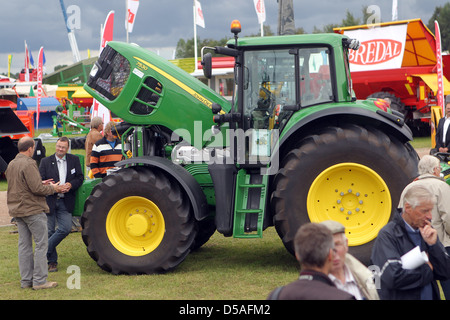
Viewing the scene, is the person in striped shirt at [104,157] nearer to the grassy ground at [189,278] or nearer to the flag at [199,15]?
the grassy ground at [189,278]

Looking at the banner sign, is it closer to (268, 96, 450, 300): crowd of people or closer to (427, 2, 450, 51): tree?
(268, 96, 450, 300): crowd of people

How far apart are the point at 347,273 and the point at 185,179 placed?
3914 mm

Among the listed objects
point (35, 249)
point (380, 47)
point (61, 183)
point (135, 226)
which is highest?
point (380, 47)

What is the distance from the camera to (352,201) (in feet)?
23.3

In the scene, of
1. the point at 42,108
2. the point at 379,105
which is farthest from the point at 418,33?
the point at 42,108

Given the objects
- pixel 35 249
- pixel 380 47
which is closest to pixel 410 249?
pixel 35 249

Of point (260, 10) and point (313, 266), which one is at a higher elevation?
point (260, 10)

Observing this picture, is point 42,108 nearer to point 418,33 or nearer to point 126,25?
point 126,25

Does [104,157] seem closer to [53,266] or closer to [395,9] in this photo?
[53,266]

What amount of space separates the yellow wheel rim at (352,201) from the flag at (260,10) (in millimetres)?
21307

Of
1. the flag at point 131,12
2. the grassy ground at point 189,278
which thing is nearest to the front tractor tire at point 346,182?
the grassy ground at point 189,278

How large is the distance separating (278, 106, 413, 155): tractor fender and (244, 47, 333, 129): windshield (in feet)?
0.71

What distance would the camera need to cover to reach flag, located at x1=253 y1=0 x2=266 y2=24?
27.7 metres

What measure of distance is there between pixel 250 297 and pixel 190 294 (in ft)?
2.02
